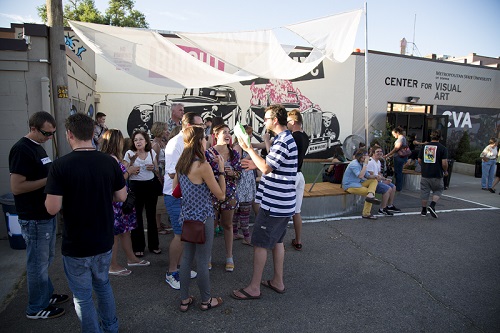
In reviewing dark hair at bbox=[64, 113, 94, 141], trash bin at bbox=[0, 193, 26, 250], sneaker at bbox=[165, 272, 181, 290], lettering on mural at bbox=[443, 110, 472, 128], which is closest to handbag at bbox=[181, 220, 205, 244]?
sneaker at bbox=[165, 272, 181, 290]

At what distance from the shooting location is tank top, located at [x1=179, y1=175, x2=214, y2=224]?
114 inches

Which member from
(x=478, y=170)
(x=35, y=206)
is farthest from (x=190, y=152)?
(x=478, y=170)

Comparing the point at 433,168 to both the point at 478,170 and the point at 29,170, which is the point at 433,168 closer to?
the point at 29,170

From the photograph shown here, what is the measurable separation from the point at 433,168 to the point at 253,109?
615 centimetres

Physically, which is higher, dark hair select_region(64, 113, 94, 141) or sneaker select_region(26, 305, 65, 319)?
dark hair select_region(64, 113, 94, 141)

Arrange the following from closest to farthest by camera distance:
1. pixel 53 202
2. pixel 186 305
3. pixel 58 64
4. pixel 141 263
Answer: pixel 53 202, pixel 186 305, pixel 141 263, pixel 58 64

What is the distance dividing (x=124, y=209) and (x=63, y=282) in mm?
1061

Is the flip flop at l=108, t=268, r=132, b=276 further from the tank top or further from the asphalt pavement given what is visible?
the tank top

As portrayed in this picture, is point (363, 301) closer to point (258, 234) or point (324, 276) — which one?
point (324, 276)

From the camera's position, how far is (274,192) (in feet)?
10.7

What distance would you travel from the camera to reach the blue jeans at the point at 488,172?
959cm

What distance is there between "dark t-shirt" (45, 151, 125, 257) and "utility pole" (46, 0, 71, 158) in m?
3.14

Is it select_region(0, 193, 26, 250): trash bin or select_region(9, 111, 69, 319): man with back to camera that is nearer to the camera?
select_region(9, 111, 69, 319): man with back to camera

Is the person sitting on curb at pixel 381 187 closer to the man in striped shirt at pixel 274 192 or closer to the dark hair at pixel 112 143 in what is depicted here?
the man in striped shirt at pixel 274 192
